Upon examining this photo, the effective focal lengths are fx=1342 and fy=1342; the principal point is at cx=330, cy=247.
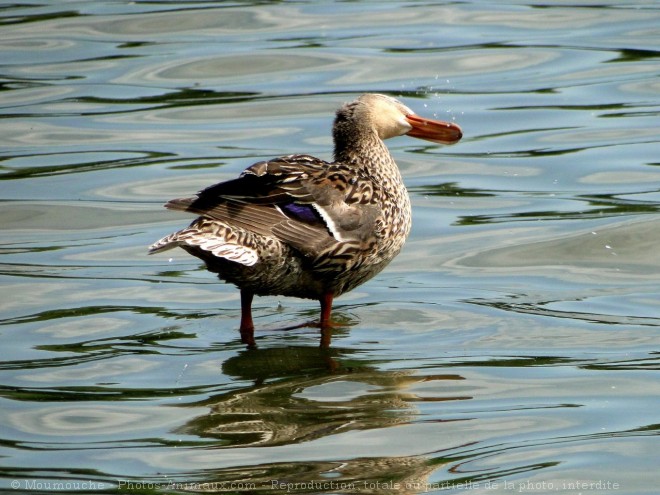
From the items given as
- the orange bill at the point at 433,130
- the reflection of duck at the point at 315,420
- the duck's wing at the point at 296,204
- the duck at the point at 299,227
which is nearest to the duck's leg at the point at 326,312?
the duck at the point at 299,227

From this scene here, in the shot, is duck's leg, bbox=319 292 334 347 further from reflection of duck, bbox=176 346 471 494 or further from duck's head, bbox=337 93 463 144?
duck's head, bbox=337 93 463 144

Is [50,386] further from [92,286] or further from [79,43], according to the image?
[79,43]

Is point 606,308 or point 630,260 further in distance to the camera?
point 630,260

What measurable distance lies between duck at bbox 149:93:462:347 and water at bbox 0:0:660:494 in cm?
35

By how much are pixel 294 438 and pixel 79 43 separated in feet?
38.2

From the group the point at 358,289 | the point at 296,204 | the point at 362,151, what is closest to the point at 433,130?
the point at 362,151

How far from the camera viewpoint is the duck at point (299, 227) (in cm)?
748

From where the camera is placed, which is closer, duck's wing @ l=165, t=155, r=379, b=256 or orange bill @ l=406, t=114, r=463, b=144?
duck's wing @ l=165, t=155, r=379, b=256

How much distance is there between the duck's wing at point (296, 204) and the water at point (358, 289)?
0.63 meters

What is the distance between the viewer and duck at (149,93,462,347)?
24.6 feet

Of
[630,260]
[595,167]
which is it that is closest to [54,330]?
[630,260]

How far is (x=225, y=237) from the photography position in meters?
7.44

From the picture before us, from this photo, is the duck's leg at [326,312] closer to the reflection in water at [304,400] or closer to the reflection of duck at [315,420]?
the reflection of duck at [315,420]

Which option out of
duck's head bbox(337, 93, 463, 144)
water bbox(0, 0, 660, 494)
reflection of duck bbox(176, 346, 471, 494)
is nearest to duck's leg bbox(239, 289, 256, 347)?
water bbox(0, 0, 660, 494)
